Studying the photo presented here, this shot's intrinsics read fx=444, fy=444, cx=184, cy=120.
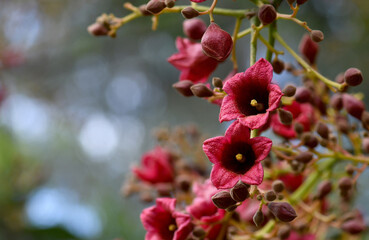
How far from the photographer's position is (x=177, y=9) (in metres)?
0.67

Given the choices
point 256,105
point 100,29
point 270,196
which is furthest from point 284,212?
point 100,29

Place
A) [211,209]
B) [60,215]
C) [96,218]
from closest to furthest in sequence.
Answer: [211,209] < [60,215] < [96,218]

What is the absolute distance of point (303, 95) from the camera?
29.1 inches

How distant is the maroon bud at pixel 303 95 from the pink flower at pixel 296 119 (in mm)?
50

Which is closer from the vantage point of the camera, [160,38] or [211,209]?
[211,209]

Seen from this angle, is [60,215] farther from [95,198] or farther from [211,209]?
[211,209]

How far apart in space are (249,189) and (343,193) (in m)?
0.26

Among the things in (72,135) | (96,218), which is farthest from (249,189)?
(72,135)

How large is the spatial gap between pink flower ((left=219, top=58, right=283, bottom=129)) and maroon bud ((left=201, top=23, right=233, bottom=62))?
0.04 m

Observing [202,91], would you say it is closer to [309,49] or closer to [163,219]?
[163,219]

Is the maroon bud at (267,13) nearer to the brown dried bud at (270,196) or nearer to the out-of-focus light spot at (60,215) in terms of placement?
the brown dried bud at (270,196)

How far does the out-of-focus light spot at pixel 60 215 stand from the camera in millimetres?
1659

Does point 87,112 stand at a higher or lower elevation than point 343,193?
lower

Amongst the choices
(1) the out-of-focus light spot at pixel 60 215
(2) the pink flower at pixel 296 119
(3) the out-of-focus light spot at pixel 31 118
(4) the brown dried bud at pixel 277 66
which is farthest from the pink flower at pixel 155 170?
(3) the out-of-focus light spot at pixel 31 118
